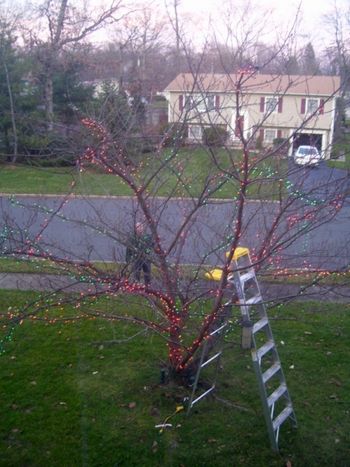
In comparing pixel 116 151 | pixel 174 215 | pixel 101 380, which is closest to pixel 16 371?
pixel 101 380

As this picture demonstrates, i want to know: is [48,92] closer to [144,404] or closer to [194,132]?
[194,132]

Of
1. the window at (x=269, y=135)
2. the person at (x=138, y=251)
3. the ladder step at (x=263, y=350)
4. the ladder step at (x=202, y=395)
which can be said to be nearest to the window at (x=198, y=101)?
the window at (x=269, y=135)

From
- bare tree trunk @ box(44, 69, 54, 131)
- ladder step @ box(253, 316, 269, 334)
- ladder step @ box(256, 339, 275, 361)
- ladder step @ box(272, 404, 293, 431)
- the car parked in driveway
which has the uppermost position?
bare tree trunk @ box(44, 69, 54, 131)

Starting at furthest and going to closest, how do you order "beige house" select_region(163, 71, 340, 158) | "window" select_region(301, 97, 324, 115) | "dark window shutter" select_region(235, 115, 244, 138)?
"window" select_region(301, 97, 324, 115), "beige house" select_region(163, 71, 340, 158), "dark window shutter" select_region(235, 115, 244, 138)

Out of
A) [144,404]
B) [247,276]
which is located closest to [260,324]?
[247,276]

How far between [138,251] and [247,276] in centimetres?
100

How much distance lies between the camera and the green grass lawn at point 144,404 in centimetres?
485

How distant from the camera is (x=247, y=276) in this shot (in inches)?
200

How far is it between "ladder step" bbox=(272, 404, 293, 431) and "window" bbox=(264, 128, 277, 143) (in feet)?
8.79

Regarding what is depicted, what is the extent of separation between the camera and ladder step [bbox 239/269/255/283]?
4.98 metres

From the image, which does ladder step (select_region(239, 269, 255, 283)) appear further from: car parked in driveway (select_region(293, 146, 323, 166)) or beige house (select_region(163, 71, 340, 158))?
beige house (select_region(163, 71, 340, 158))

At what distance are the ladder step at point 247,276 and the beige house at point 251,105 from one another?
1181mm

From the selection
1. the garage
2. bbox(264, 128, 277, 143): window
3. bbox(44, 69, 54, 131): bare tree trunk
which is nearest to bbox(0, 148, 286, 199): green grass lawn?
the garage

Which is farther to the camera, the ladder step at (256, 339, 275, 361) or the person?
the person
